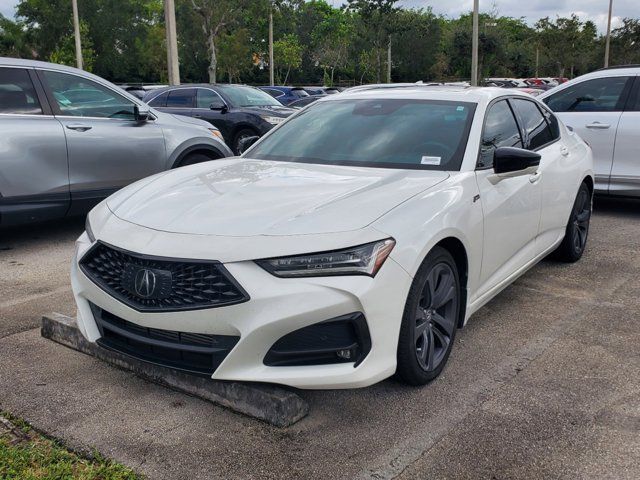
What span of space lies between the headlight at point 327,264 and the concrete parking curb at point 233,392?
1.90ft

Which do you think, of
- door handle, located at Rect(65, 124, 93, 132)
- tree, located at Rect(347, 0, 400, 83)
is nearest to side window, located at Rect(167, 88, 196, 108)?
door handle, located at Rect(65, 124, 93, 132)

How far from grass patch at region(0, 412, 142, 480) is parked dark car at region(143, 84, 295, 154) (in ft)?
29.9

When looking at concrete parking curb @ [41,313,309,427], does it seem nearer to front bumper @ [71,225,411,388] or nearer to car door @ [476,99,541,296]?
front bumper @ [71,225,411,388]

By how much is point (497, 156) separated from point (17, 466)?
2.93 metres

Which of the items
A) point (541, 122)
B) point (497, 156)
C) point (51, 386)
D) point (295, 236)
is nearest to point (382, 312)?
point (295, 236)

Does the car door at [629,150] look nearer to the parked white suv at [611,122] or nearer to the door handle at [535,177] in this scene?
the parked white suv at [611,122]

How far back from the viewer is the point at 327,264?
2.88 metres

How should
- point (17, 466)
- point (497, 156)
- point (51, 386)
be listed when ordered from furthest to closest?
point (497, 156) → point (51, 386) → point (17, 466)

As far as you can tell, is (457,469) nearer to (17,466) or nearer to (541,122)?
(17,466)

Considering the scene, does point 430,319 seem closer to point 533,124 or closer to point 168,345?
point 168,345

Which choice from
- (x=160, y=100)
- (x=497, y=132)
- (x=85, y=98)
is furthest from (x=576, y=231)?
(x=160, y=100)

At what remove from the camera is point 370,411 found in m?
3.26

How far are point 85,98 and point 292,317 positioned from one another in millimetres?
4680

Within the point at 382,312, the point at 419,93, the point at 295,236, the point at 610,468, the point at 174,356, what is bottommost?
the point at 610,468
